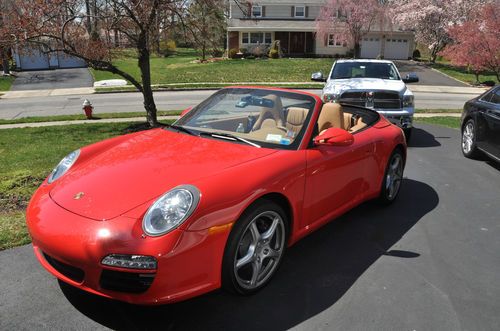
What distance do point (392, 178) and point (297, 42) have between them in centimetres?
4179

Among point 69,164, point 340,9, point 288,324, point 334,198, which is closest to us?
point 288,324

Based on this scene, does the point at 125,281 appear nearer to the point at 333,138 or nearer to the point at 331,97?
the point at 333,138

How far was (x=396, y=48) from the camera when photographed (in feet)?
145

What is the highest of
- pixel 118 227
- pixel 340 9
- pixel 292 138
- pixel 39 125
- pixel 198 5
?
pixel 340 9

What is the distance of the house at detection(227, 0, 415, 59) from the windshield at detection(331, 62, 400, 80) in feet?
109

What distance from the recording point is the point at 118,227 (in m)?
2.70

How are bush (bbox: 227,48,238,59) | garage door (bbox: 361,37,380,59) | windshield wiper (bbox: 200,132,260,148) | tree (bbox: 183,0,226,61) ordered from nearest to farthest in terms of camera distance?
windshield wiper (bbox: 200,132,260,148) < tree (bbox: 183,0,226,61) < bush (bbox: 227,48,238,59) < garage door (bbox: 361,37,380,59)

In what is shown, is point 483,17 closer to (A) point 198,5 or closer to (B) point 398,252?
(A) point 198,5

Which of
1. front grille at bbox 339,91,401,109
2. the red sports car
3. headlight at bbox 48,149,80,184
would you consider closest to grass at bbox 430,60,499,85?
front grille at bbox 339,91,401,109

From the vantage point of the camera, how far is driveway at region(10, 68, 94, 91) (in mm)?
26995

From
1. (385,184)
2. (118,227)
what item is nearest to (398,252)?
(385,184)

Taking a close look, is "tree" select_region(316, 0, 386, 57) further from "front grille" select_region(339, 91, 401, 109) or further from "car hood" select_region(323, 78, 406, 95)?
"front grille" select_region(339, 91, 401, 109)

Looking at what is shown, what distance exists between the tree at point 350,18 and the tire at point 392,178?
33917mm

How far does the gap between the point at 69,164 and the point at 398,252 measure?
3.00m
